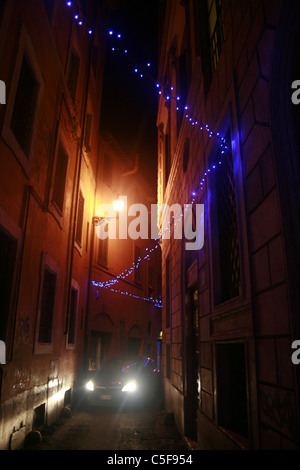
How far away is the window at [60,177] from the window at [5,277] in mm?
3293

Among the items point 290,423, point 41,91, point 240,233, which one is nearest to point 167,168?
point 41,91

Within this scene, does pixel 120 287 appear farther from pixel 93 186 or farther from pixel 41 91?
pixel 41 91

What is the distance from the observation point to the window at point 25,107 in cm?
605

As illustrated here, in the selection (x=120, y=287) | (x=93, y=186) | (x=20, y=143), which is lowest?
(x=120, y=287)

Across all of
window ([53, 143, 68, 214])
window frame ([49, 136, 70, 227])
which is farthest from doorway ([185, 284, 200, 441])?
Result: window ([53, 143, 68, 214])

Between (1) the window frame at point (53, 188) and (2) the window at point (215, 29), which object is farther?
(1) the window frame at point (53, 188)

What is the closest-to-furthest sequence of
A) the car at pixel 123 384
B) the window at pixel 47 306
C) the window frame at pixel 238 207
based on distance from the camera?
1. the window frame at pixel 238 207
2. the window at pixel 47 306
3. the car at pixel 123 384

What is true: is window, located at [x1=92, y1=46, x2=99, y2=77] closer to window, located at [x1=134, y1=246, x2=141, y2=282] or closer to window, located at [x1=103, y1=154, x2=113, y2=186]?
window, located at [x1=103, y1=154, x2=113, y2=186]

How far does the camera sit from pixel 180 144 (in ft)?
30.5

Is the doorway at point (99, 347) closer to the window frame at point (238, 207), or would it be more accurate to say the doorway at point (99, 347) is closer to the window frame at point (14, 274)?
the window frame at point (14, 274)

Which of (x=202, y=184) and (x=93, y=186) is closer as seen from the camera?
(x=202, y=184)

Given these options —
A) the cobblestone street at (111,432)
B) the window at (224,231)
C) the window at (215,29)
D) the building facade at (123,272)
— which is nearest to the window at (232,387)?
the window at (224,231)
